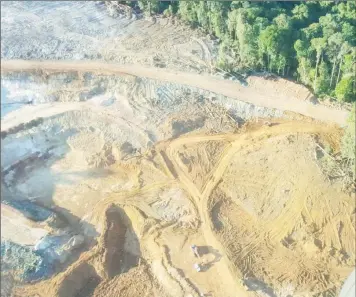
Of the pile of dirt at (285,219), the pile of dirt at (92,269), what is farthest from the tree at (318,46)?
the pile of dirt at (92,269)

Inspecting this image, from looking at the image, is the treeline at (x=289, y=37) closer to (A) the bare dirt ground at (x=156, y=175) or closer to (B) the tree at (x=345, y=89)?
(B) the tree at (x=345, y=89)

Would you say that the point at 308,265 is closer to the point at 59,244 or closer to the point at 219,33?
the point at 59,244

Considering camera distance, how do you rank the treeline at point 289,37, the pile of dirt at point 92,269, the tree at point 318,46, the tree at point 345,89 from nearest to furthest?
the pile of dirt at point 92,269
the tree at point 345,89
the tree at point 318,46
the treeline at point 289,37

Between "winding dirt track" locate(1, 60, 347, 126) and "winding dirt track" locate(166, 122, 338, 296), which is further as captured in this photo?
"winding dirt track" locate(1, 60, 347, 126)

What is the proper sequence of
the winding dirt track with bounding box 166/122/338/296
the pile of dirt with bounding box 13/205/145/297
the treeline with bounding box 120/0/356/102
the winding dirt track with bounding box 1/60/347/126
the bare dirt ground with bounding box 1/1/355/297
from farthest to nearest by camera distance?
the winding dirt track with bounding box 1/60/347/126 → the treeline with bounding box 120/0/356/102 → the bare dirt ground with bounding box 1/1/355/297 → the pile of dirt with bounding box 13/205/145/297 → the winding dirt track with bounding box 166/122/338/296

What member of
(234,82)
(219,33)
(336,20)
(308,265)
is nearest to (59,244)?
(308,265)

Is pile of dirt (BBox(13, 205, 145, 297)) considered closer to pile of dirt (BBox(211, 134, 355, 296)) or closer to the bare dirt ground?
the bare dirt ground

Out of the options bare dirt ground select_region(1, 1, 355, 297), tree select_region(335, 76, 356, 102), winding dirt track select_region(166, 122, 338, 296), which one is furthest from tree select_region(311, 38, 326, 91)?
winding dirt track select_region(166, 122, 338, 296)
